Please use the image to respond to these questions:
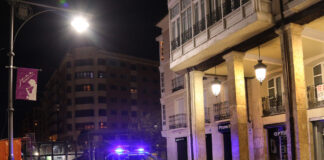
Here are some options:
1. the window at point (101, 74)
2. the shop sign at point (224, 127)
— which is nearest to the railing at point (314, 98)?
the shop sign at point (224, 127)

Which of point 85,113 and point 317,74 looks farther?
point 85,113

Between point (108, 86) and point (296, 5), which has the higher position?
point (108, 86)

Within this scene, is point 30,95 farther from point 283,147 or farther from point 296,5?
point 283,147

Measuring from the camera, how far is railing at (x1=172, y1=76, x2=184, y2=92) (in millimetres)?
29922

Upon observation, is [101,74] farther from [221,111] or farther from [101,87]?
[221,111]

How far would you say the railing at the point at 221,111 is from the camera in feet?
76.7

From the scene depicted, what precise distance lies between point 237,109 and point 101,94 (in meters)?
79.2

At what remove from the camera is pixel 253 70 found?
1962 centimetres

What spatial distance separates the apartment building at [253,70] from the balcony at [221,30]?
0.04m

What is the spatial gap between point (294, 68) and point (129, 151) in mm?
6877

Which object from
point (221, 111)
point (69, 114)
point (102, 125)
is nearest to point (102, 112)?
point (102, 125)

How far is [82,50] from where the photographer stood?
309ft

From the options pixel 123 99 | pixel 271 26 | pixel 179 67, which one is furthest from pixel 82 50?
pixel 271 26

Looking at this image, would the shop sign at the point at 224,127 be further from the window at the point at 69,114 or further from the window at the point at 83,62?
the window at the point at 83,62
